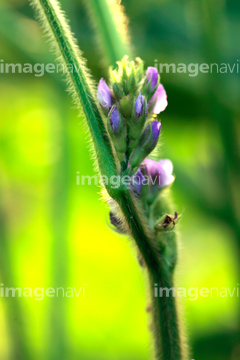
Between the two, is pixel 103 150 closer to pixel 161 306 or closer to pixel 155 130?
pixel 155 130

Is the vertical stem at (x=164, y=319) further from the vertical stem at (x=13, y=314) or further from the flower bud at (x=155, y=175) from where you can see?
the vertical stem at (x=13, y=314)

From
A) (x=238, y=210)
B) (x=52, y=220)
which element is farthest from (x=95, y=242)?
(x=238, y=210)

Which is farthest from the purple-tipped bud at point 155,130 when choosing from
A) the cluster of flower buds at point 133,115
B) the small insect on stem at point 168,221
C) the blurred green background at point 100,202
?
the blurred green background at point 100,202

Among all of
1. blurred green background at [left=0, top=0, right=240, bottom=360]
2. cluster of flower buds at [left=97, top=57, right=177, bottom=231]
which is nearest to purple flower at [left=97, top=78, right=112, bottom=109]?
cluster of flower buds at [left=97, top=57, right=177, bottom=231]

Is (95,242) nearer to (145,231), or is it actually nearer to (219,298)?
(219,298)

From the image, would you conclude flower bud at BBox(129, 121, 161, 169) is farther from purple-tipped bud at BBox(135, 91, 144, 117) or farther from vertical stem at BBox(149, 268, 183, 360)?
vertical stem at BBox(149, 268, 183, 360)

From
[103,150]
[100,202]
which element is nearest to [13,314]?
[100,202]
